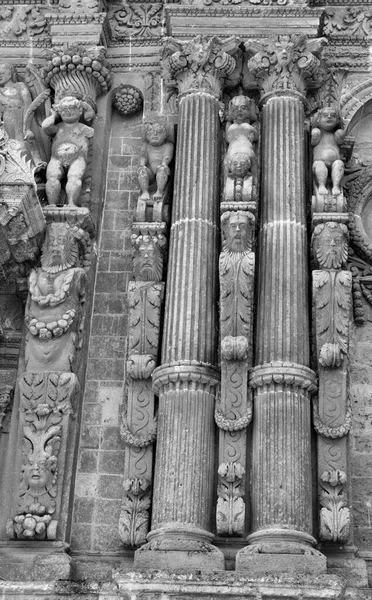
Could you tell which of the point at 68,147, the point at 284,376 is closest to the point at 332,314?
the point at 284,376

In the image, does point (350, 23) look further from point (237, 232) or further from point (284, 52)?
point (237, 232)

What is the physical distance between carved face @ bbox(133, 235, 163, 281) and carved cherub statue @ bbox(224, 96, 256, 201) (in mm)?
1173

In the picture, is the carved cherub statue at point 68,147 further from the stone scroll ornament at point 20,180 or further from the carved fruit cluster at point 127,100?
the carved fruit cluster at point 127,100

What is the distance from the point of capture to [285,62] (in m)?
15.4

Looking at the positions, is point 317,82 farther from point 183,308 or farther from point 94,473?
point 94,473

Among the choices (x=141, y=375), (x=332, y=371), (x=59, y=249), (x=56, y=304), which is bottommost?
(x=141, y=375)

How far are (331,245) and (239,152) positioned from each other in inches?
72.3

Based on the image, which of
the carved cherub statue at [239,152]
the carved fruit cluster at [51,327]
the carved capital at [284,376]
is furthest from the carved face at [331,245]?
the carved fruit cluster at [51,327]

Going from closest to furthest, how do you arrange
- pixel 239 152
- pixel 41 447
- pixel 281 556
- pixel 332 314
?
pixel 281 556, pixel 41 447, pixel 332 314, pixel 239 152

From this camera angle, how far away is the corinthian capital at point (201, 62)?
15.5 meters

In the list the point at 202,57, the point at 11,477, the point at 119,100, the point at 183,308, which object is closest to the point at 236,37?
the point at 202,57

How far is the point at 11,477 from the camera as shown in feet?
44.3

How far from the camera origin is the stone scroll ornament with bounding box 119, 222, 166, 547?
A: 13195 millimetres

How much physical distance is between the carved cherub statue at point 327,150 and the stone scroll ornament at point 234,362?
4.30 ft
